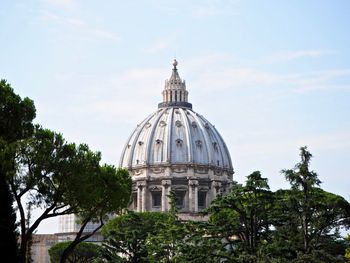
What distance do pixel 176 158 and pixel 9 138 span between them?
82.5 metres

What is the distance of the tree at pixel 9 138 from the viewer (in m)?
27.0

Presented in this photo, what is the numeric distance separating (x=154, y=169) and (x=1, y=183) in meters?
84.8

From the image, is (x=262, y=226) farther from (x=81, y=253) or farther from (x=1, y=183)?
(x=81, y=253)

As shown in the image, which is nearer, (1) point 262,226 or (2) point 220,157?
(1) point 262,226

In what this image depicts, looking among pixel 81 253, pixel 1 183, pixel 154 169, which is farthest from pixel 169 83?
pixel 1 183

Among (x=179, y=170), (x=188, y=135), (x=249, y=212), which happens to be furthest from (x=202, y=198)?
(x=249, y=212)

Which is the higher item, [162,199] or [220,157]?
[220,157]

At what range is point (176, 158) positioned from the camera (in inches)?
4464

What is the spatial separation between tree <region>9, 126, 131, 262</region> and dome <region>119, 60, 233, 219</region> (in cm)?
7015

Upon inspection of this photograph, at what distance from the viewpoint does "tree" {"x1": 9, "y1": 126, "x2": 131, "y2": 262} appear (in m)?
30.5

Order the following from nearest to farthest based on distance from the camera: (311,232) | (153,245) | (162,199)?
1. (311,232)
2. (153,245)
3. (162,199)

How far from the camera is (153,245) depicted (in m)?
44.3

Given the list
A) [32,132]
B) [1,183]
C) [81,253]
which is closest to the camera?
[1,183]

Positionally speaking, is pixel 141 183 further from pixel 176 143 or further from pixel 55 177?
pixel 55 177
